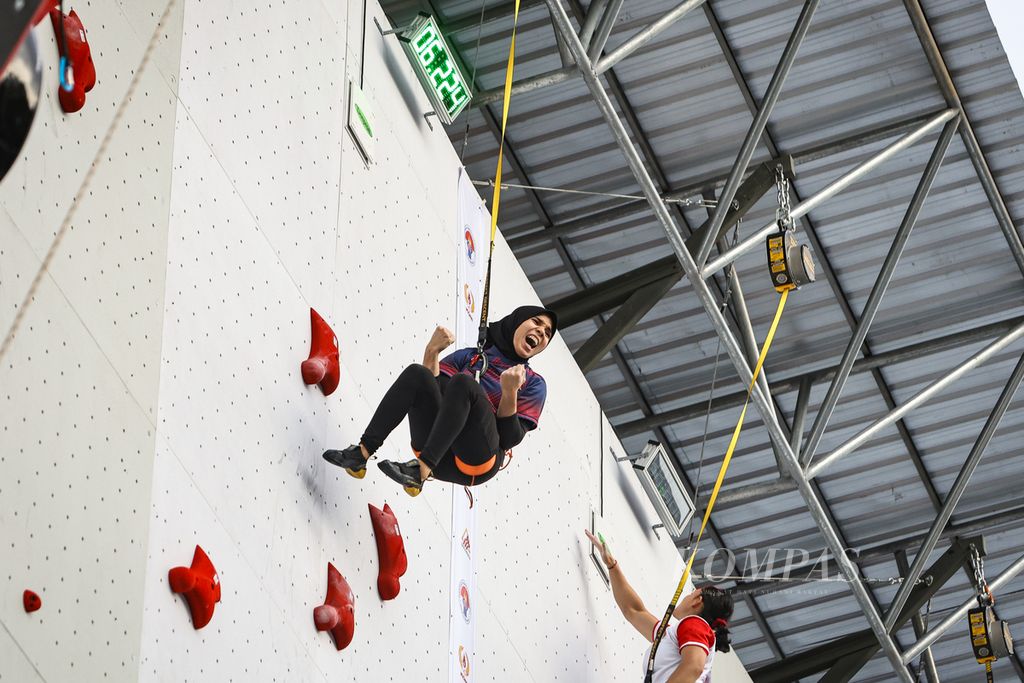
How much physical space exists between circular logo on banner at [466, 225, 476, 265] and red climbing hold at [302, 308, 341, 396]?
1.92 meters

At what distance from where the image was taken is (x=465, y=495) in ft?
20.4

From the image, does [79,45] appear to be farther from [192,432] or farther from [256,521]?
[256,521]

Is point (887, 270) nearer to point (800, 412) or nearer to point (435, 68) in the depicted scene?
point (800, 412)

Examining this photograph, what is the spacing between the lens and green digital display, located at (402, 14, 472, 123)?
6578mm

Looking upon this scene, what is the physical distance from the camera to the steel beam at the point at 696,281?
27.2ft

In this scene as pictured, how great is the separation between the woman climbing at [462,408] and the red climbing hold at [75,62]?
4.97 ft

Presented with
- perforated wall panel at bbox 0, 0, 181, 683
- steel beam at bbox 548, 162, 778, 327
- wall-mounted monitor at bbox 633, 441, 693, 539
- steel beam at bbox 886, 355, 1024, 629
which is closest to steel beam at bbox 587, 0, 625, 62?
steel beam at bbox 548, 162, 778, 327

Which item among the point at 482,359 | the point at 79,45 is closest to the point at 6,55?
the point at 79,45

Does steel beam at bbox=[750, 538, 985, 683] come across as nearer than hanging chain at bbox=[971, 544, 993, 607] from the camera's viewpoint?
No

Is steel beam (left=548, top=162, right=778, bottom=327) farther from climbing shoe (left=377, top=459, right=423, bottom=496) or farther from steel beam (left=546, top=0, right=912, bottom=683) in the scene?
climbing shoe (left=377, top=459, right=423, bottom=496)

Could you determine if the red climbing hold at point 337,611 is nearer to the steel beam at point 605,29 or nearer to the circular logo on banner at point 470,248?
the circular logo on banner at point 470,248

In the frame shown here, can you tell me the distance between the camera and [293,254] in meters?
4.91

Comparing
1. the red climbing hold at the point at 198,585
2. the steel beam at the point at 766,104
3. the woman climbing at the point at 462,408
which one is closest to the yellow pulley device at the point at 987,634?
the steel beam at the point at 766,104

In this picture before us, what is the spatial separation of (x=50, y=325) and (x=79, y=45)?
31.5 inches
